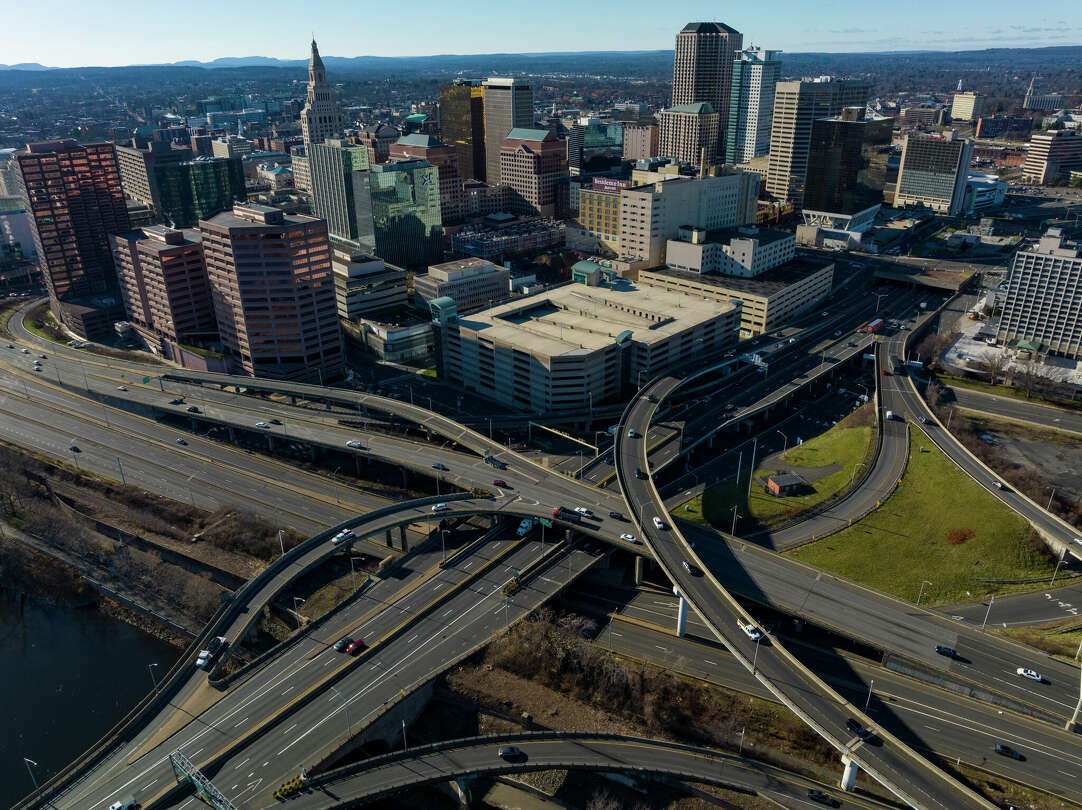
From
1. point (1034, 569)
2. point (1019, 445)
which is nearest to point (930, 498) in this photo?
point (1034, 569)

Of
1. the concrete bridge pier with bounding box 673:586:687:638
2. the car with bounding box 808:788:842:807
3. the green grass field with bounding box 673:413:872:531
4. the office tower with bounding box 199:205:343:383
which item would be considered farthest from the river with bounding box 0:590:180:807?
the green grass field with bounding box 673:413:872:531

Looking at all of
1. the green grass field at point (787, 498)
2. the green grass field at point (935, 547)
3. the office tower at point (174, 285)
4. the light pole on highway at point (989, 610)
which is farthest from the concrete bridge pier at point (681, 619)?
the office tower at point (174, 285)

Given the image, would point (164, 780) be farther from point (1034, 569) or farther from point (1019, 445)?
point (1019, 445)

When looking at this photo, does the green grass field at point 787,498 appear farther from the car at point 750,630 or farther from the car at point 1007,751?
the car at point 1007,751

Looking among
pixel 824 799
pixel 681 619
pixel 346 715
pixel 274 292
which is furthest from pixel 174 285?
pixel 824 799

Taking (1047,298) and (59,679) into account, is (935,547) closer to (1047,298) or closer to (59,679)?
(1047,298)

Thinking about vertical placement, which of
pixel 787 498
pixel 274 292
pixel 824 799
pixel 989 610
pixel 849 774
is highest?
pixel 274 292
